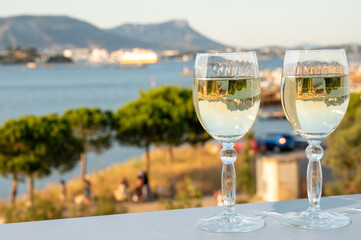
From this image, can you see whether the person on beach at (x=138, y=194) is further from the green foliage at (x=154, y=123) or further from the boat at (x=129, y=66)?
the boat at (x=129, y=66)

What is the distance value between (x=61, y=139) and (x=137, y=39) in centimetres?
5007

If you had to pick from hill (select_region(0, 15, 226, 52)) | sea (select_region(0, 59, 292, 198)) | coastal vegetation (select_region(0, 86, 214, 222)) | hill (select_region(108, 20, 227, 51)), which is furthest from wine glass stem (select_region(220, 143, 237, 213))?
hill (select_region(108, 20, 227, 51))

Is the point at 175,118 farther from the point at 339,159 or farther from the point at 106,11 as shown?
the point at 106,11

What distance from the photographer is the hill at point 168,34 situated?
57919 millimetres

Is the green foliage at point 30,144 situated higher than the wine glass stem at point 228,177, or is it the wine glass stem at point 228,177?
the wine glass stem at point 228,177

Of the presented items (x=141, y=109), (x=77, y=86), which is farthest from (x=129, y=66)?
(x=141, y=109)

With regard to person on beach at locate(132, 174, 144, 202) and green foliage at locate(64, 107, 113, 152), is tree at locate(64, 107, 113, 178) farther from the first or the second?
person on beach at locate(132, 174, 144, 202)

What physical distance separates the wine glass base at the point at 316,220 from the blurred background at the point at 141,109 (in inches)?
13.1

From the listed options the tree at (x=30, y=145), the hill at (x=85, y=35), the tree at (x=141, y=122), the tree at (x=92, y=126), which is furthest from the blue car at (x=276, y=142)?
the hill at (x=85, y=35)

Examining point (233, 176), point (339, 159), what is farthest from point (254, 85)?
point (339, 159)

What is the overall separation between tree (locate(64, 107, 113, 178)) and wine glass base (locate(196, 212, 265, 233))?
17.2m

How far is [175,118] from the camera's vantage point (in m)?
→ 18.7

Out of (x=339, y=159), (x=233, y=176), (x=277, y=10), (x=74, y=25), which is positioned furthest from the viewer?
(x=74, y=25)

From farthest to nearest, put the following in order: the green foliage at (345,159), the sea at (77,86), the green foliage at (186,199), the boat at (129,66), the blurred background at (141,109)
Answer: the boat at (129,66) < the sea at (77,86) < the blurred background at (141,109) < the green foliage at (345,159) < the green foliage at (186,199)
